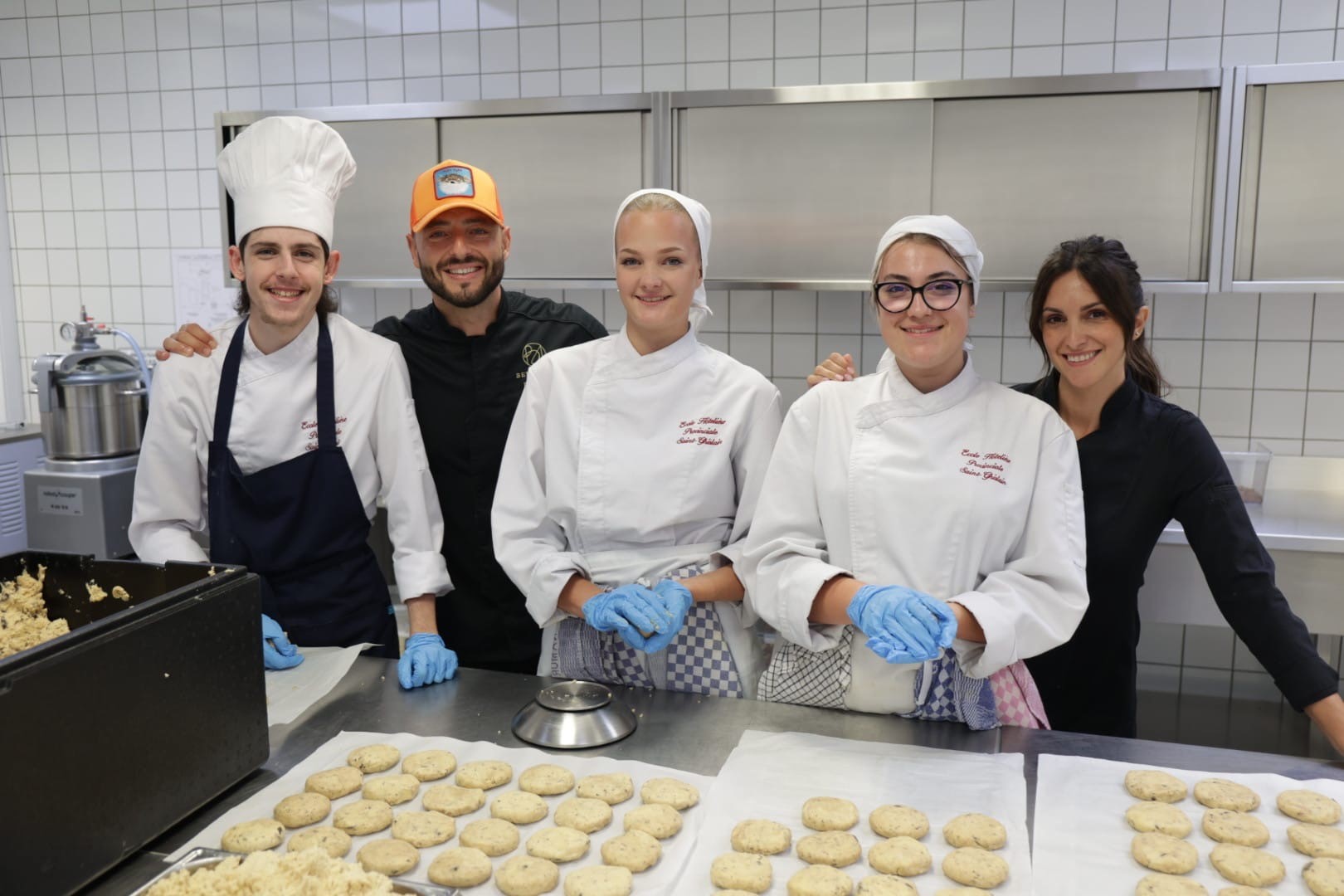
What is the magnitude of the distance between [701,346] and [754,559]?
0.47 m

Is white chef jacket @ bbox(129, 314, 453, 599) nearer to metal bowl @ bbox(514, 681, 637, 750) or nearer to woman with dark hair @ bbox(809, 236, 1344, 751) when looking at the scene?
metal bowl @ bbox(514, 681, 637, 750)

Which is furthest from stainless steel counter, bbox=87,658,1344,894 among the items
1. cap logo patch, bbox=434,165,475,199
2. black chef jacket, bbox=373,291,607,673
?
cap logo patch, bbox=434,165,475,199

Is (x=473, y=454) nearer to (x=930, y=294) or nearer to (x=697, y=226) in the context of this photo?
(x=697, y=226)

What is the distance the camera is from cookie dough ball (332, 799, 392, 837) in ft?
4.20

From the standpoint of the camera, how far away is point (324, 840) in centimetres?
122

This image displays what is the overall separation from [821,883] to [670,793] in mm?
249

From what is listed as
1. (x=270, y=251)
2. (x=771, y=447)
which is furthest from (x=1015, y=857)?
(x=270, y=251)

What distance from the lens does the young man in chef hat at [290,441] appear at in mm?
1896

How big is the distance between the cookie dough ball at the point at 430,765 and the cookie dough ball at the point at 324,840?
0.17 metres

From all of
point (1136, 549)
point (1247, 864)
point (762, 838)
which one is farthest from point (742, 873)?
point (1136, 549)

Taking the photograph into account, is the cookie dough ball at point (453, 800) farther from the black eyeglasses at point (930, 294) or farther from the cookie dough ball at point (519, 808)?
the black eyeglasses at point (930, 294)

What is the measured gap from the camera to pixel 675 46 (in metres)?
3.50

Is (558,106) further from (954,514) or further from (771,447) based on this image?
(954,514)

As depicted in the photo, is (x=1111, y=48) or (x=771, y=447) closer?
(x=771, y=447)
